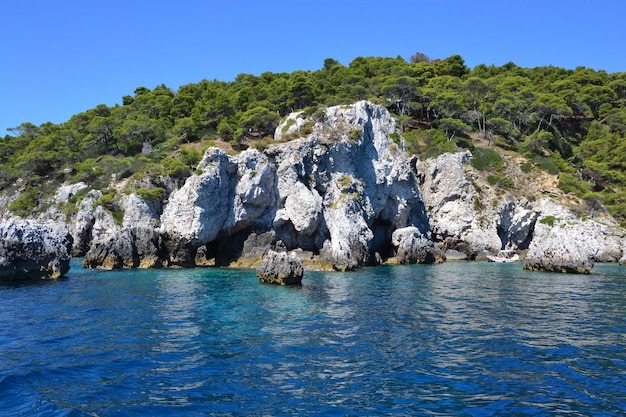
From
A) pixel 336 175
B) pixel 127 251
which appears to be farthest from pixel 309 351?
pixel 336 175

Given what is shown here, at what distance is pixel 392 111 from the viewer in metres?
81.8

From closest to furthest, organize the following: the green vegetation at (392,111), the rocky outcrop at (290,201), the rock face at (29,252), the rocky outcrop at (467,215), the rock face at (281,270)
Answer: the rock face at (281,270) → the rock face at (29,252) → the rocky outcrop at (290,201) → the rocky outcrop at (467,215) → the green vegetation at (392,111)

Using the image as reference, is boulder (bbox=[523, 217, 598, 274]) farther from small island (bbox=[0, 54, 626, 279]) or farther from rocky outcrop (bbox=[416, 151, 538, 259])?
rocky outcrop (bbox=[416, 151, 538, 259])

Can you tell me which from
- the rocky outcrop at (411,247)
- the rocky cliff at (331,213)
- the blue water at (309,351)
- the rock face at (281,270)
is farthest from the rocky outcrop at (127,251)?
the rocky outcrop at (411,247)

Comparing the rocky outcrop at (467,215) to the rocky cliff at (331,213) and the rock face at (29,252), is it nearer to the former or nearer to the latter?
the rocky cliff at (331,213)

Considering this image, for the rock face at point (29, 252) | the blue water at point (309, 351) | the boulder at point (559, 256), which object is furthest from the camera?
the boulder at point (559, 256)

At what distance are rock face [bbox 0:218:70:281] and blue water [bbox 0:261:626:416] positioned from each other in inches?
104

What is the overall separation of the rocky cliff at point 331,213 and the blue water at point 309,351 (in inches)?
542

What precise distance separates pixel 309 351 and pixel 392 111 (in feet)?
234

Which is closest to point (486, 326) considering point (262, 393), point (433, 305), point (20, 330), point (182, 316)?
point (433, 305)

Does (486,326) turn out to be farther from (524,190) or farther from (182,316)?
(524,190)

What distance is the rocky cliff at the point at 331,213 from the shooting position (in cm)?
4219

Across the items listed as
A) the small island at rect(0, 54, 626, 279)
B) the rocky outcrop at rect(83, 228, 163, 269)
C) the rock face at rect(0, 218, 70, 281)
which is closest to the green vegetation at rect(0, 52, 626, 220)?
the small island at rect(0, 54, 626, 279)

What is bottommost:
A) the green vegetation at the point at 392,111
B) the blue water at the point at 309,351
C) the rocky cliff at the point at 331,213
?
the blue water at the point at 309,351
